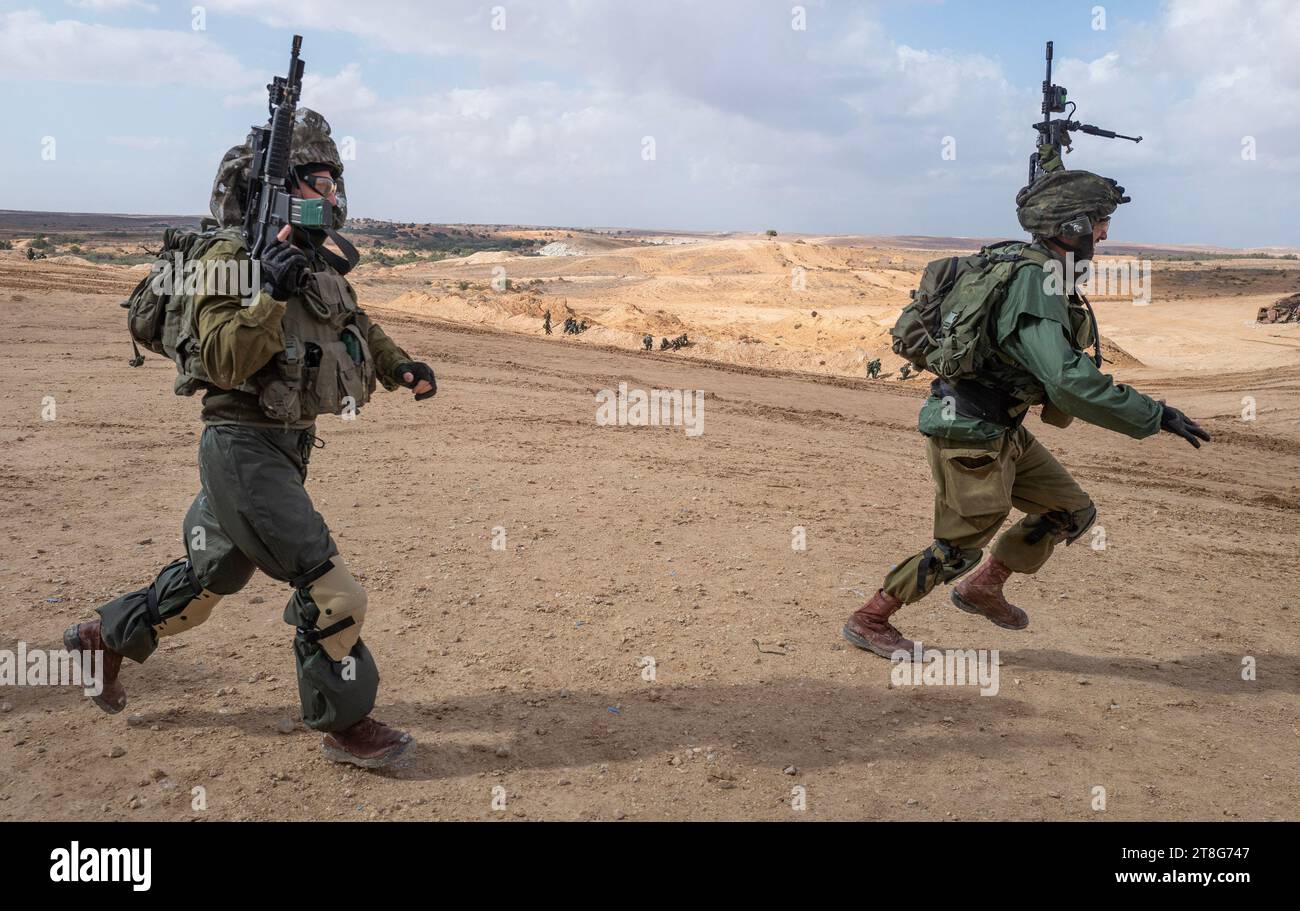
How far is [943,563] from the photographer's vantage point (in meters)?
4.45

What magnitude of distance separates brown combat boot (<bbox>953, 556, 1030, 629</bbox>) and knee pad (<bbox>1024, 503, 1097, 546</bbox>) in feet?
0.95

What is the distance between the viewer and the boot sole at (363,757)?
3.56 meters

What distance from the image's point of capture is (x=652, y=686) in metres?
4.45

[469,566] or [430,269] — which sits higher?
[430,269]

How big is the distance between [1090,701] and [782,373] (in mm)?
11265

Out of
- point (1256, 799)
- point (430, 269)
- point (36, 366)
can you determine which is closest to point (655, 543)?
point (1256, 799)

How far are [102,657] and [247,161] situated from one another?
1.88 m

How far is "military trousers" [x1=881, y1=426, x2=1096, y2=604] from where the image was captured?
4.30 metres

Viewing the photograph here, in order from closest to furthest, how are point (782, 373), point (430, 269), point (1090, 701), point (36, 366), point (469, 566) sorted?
point (1090, 701) < point (469, 566) < point (36, 366) < point (782, 373) < point (430, 269)

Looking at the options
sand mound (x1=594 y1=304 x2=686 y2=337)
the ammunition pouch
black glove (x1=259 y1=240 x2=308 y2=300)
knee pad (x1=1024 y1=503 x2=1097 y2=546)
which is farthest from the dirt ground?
sand mound (x1=594 y1=304 x2=686 y2=337)

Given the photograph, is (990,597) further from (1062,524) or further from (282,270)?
(282,270)

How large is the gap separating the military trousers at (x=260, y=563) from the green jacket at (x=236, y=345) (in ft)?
0.21

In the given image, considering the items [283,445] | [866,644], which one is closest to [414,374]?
[283,445]

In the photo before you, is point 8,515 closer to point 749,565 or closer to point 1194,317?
point 749,565
